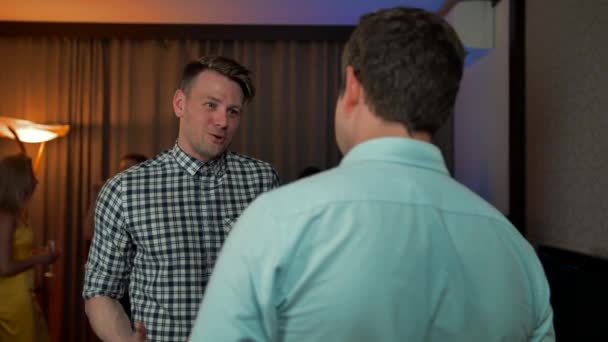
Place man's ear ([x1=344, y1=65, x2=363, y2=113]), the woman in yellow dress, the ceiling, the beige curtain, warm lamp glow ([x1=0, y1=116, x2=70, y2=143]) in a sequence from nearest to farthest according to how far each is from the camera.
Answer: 1. man's ear ([x1=344, y1=65, x2=363, y2=113])
2. the woman in yellow dress
3. warm lamp glow ([x1=0, y1=116, x2=70, y2=143])
4. the ceiling
5. the beige curtain

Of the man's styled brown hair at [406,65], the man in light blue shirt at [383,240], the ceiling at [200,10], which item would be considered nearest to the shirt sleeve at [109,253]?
the man in light blue shirt at [383,240]

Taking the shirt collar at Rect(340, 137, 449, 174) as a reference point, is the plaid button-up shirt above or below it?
below

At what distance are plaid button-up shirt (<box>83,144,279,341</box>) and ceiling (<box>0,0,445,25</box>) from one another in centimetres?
310

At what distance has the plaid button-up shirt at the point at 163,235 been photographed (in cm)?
152

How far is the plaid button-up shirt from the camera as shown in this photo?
4.98ft

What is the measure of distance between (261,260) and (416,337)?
22cm

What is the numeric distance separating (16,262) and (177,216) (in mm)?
1721

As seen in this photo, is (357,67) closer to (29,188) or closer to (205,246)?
(205,246)

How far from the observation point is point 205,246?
1.59m

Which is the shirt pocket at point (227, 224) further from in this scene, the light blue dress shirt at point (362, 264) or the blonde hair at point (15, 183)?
the blonde hair at point (15, 183)

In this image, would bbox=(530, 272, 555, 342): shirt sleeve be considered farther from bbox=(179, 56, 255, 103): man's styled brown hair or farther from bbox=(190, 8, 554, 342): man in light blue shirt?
bbox=(179, 56, 255, 103): man's styled brown hair

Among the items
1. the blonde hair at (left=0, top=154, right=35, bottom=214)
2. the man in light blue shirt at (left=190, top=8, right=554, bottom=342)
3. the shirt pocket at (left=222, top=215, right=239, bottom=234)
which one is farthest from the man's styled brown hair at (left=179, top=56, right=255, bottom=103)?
the blonde hair at (left=0, top=154, right=35, bottom=214)

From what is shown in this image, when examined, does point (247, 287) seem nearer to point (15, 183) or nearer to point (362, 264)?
point (362, 264)

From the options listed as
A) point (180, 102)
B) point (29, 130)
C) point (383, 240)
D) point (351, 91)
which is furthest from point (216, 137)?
point (29, 130)
